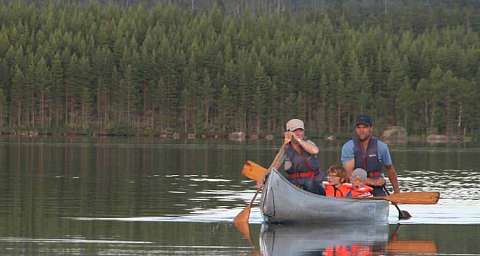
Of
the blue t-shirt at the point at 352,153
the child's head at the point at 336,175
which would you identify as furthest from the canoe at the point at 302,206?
the blue t-shirt at the point at 352,153

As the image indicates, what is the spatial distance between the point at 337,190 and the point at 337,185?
13 cm

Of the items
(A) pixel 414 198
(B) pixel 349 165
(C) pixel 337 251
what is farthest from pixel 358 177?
(C) pixel 337 251

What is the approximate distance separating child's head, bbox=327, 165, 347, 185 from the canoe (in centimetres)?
79

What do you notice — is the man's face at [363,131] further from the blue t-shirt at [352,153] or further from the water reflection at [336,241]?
the water reflection at [336,241]

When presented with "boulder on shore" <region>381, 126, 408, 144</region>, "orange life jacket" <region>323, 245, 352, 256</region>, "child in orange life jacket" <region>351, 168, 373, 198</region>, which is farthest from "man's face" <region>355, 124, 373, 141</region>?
"boulder on shore" <region>381, 126, 408, 144</region>

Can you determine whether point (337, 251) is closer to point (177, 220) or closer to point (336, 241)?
point (336, 241)

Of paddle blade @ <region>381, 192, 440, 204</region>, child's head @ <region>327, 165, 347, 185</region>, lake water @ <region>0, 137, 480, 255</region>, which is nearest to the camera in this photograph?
lake water @ <region>0, 137, 480, 255</region>

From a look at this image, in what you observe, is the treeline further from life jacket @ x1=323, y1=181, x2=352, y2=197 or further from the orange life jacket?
the orange life jacket

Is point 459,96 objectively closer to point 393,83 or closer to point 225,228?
point 393,83

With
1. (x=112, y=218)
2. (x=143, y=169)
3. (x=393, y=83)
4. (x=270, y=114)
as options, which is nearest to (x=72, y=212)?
(x=112, y=218)

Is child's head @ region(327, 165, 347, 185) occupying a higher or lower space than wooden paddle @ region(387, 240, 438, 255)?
higher

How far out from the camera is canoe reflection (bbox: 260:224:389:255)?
25.2 meters

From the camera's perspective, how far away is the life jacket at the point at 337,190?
3133cm

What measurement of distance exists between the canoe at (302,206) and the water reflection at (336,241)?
0.60ft
